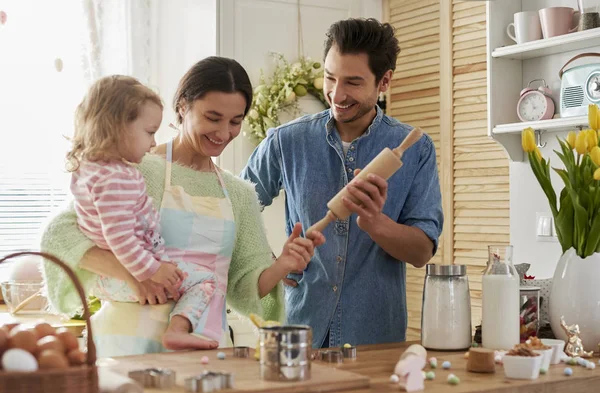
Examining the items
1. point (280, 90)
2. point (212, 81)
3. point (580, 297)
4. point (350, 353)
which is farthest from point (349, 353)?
point (280, 90)

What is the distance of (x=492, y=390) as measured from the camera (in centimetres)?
148

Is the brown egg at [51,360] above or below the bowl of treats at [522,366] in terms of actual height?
above

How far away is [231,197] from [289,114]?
94.9 inches

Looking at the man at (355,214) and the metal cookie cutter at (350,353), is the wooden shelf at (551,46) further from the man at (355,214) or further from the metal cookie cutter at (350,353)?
the metal cookie cutter at (350,353)

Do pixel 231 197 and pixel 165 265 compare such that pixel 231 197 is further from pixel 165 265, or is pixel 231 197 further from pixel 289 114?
pixel 289 114

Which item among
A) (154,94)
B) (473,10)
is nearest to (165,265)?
(154,94)

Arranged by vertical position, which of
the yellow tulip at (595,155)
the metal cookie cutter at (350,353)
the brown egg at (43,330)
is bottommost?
the metal cookie cutter at (350,353)

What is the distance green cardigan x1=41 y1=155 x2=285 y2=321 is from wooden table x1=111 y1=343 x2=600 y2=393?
12.7 inches

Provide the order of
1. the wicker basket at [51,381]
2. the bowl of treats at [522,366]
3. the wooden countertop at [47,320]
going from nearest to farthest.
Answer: the wicker basket at [51,381] < the bowl of treats at [522,366] < the wooden countertop at [47,320]

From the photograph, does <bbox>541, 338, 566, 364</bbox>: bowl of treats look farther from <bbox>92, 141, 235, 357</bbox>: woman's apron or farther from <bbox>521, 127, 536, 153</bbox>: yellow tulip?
<bbox>92, 141, 235, 357</bbox>: woman's apron

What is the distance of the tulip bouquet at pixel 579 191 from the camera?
78.0 inches

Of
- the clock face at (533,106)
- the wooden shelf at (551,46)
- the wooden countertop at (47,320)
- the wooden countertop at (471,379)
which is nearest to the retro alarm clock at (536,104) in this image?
the clock face at (533,106)

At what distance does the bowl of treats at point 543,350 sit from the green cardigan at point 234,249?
69 centimetres

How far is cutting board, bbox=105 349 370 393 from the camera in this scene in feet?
4.34
